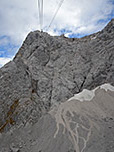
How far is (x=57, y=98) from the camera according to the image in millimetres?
15984

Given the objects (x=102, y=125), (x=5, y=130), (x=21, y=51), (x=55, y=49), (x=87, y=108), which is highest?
(x=21, y=51)

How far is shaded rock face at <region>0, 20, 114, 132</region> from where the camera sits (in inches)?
426

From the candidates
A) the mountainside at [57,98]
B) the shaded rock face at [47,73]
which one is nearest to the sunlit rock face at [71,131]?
the mountainside at [57,98]

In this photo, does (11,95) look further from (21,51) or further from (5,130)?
(21,51)

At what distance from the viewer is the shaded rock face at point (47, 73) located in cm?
1082

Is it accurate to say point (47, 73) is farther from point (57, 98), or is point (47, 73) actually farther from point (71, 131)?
point (71, 131)

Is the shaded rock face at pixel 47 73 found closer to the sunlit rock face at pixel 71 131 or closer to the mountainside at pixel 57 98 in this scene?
the mountainside at pixel 57 98

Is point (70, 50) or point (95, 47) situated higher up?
point (70, 50)

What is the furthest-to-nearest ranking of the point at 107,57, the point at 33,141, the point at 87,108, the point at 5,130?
the point at 107,57, the point at 87,108, the point at 5,130, the point at 33,141

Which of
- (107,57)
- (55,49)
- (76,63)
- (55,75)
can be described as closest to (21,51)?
(55,49)

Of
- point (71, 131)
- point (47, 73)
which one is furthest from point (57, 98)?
point (71, 131)

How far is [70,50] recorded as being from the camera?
22859 millimetres

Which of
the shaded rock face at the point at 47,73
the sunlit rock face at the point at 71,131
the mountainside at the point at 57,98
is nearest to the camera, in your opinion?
the sunlit rock face at the point at 71,131

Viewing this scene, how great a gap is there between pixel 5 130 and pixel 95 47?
65.0ft
